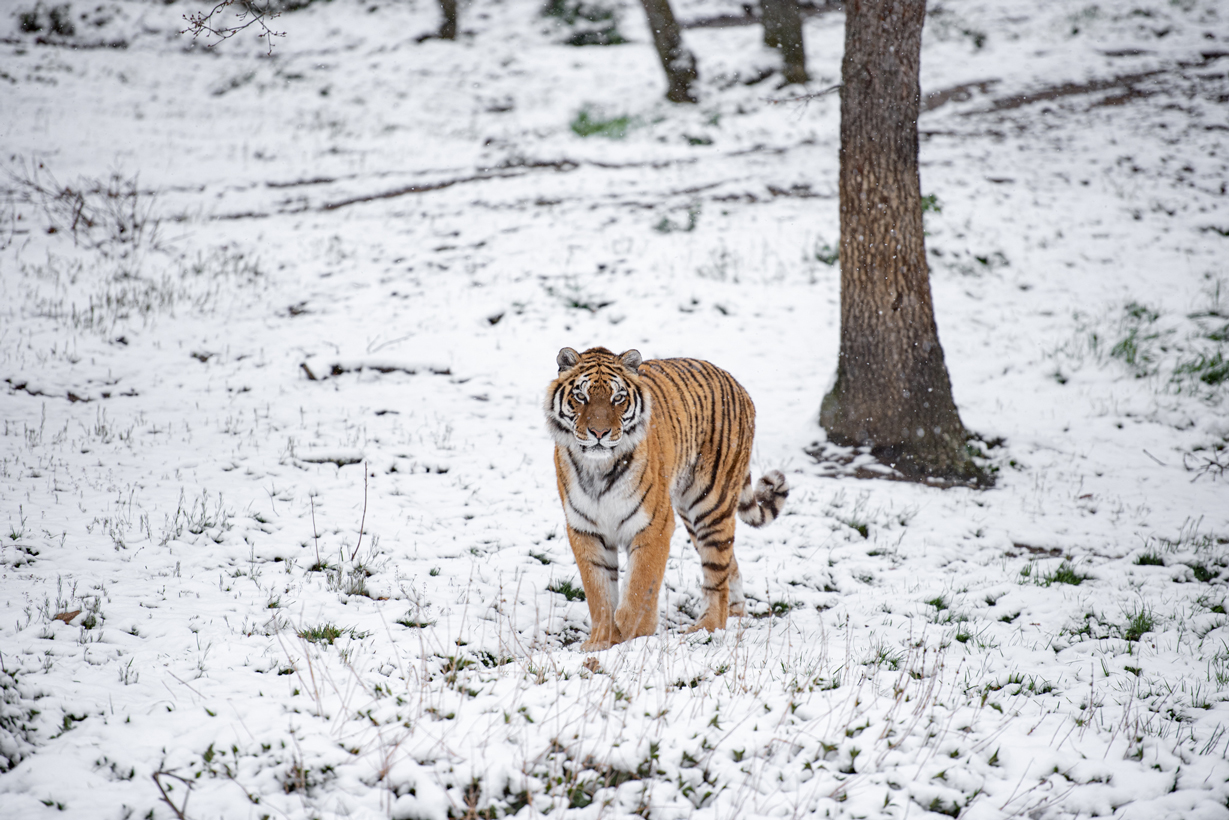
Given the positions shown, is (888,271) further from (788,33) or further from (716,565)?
(788,33)

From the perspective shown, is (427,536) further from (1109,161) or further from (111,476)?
(1109,161)

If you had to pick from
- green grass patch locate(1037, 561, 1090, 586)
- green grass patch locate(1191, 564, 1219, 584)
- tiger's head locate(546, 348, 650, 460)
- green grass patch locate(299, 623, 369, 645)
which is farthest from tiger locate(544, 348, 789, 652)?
green grass patch locate(1191, 564, 1219, 584)

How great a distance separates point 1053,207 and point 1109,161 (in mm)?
2515

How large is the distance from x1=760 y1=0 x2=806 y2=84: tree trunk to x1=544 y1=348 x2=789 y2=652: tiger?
1479cm

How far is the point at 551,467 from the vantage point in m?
7.12

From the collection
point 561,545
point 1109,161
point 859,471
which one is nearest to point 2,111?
point 561,545

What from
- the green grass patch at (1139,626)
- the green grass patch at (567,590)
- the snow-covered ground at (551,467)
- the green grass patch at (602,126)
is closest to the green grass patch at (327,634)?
the snow-covered ground at (551,467)

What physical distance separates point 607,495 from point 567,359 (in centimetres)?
84

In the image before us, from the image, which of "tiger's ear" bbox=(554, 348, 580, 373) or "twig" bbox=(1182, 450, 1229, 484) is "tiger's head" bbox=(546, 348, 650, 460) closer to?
"tiger's ear" bbox=(554, 348, 580, 373)

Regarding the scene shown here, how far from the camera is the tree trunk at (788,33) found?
17.5 m

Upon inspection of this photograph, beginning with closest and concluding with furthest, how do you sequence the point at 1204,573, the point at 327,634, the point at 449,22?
the point at 327,634 < the point at 1204,573 < the point at 449,22

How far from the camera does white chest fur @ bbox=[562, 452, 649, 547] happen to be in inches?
179

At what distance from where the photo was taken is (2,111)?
55.8 ft

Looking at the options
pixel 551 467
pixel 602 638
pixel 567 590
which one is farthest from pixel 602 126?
pixel 602 638
